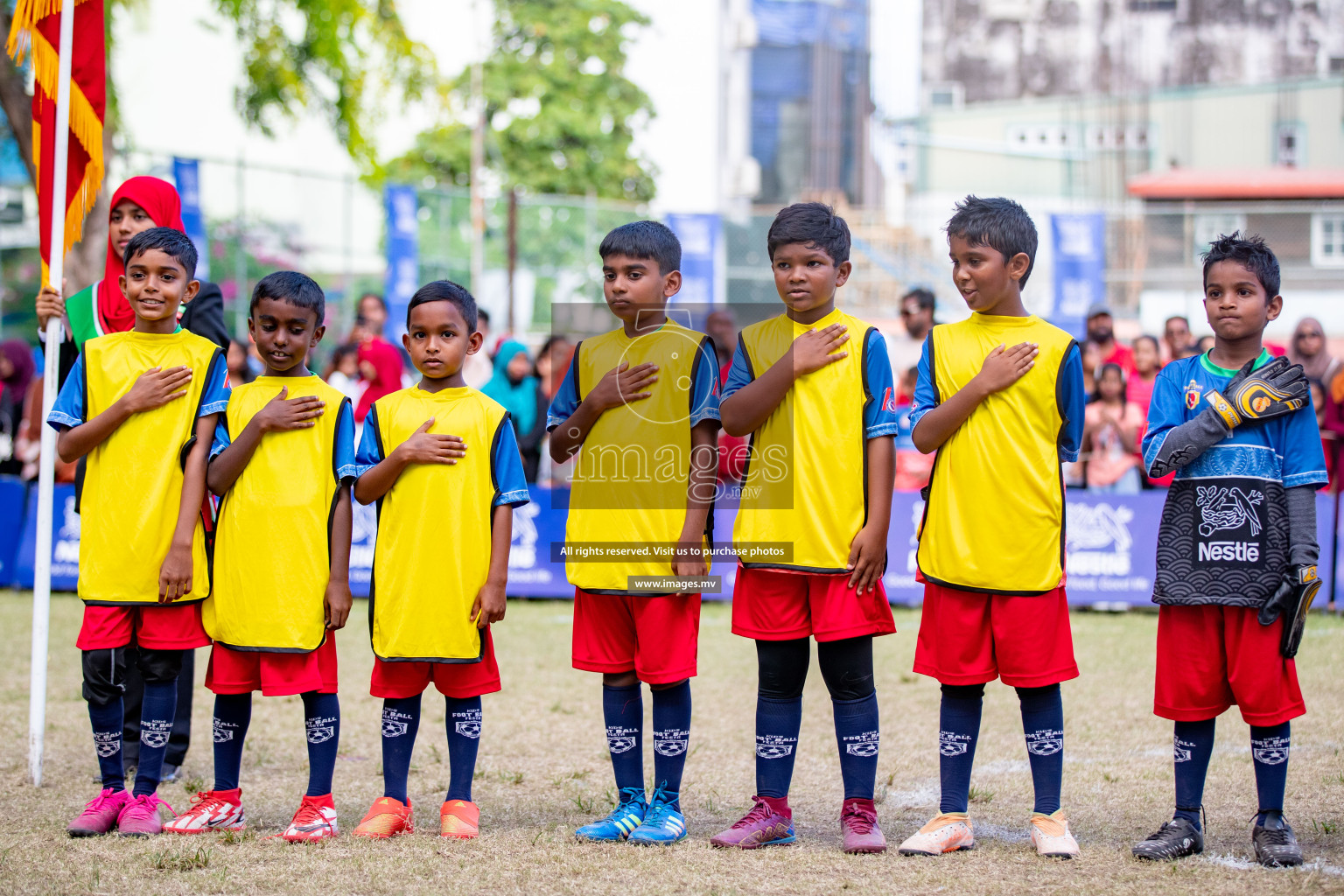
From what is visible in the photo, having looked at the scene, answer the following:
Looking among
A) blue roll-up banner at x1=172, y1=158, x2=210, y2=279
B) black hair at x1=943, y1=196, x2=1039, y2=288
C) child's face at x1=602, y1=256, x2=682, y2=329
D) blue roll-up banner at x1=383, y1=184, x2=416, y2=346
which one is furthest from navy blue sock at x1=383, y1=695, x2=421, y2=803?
blue roll-up banner at x1=383, y1=184, x2=416, y2=346

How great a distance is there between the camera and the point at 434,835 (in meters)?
4.15

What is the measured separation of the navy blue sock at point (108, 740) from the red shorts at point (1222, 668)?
3552 millimetres

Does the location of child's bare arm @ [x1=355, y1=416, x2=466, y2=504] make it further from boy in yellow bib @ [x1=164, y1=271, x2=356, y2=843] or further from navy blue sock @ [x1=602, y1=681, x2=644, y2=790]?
navy blue sock @ [x1=602, y1=681, x2=644, y2=790]

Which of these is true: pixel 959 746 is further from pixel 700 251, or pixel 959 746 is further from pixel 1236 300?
pixel 700 251

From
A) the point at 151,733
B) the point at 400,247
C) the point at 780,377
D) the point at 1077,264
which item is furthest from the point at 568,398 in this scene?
the point at 400,247

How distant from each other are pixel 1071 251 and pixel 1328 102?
2316 centimetres

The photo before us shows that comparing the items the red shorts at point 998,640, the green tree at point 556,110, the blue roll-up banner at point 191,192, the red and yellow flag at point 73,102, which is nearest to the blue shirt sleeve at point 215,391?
the red and yellow flag at point 73,102

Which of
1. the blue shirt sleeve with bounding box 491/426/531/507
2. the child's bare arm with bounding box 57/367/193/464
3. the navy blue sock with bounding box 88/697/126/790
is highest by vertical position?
the child's bare arm with bounding box 57/367/193/464

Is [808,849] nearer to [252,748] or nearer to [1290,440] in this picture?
[1290,440]

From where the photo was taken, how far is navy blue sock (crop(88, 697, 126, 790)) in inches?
171

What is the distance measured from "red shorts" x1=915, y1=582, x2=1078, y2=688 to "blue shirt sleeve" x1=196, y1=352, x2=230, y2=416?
254 centimetres

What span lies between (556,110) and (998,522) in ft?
112

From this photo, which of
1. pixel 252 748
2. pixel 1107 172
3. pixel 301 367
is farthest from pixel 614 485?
pixel 1107 172

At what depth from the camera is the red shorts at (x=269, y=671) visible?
4.16 m
